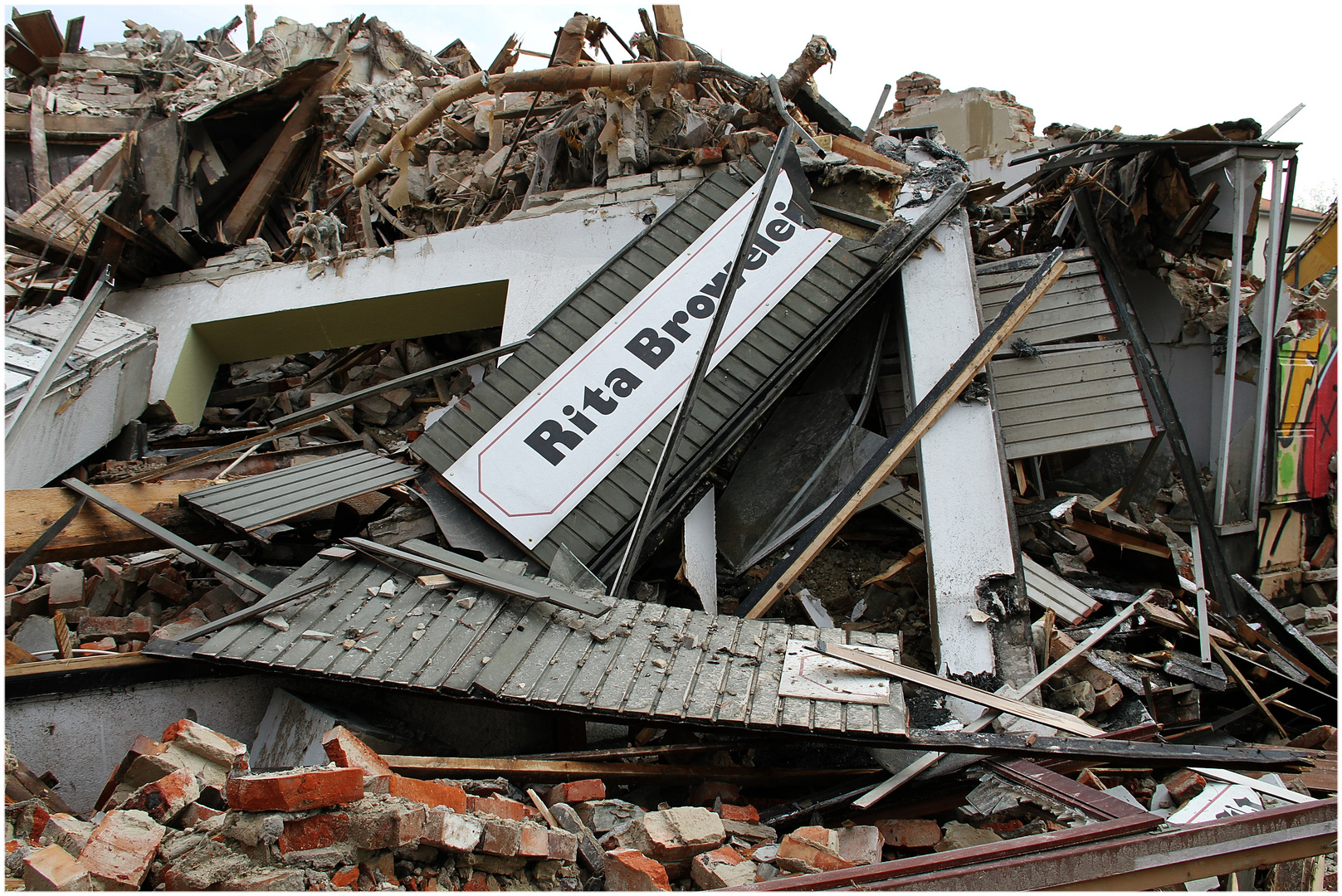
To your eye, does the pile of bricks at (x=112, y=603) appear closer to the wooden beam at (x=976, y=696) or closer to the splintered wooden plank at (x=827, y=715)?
the splintered wooden plank at (x=827, y=715)

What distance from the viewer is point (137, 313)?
24.8 feet

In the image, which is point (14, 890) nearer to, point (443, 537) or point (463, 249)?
point (443, 537)

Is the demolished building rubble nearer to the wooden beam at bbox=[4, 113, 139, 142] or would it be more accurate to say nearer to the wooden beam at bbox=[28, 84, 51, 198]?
the wooden beam at bbox=[28, 84, 51, 198]

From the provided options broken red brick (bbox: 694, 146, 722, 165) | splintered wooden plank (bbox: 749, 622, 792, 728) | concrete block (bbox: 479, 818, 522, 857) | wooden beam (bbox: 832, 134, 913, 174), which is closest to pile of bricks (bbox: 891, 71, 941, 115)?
wooden beam (bbox: 832, 134, 913, 174)

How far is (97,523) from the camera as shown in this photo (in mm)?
4031

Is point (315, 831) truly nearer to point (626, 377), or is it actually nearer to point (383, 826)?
point (383, 826)

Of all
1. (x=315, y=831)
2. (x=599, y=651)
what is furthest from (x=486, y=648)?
(x=315, y=831)

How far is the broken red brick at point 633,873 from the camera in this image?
Result: 2615 mm

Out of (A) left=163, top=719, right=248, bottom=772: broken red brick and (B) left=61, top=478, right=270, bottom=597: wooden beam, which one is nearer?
(A) left=163, top=719, right=248, bottom=772: broken red brick

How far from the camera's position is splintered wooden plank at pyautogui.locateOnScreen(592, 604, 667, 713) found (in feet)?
10.9

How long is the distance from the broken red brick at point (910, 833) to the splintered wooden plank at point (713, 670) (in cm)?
89

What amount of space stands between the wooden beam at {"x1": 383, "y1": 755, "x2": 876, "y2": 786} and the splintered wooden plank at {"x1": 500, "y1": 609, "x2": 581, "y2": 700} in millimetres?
362

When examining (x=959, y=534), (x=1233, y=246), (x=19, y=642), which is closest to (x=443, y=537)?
(x=19, y=642)

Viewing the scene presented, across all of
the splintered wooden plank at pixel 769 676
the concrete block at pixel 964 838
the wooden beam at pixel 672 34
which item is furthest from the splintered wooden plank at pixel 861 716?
the wooden beam at pixel 672 34
